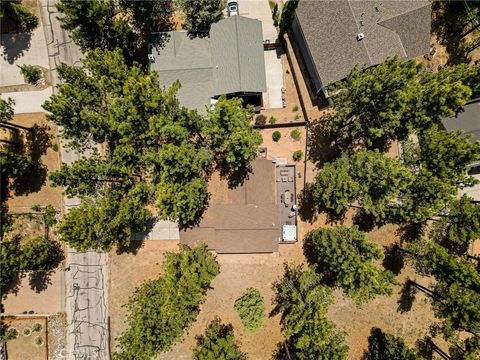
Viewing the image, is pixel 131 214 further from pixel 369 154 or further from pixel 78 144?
pixel 369 154

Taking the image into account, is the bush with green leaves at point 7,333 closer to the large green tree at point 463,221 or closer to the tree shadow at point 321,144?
the tree shadow at point 321,144

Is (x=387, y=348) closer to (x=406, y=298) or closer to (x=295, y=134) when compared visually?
(x=406, y=298)

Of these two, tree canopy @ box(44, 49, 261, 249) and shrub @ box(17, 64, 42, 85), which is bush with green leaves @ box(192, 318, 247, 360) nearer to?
tree canopy @ box(44, 49, 261, 249)

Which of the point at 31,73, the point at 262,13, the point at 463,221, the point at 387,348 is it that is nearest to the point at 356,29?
the point at 262,13

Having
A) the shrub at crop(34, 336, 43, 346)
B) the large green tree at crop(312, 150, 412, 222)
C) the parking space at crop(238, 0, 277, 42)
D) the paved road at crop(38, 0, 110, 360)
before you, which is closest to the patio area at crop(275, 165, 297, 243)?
the large green tree at crop(312, 150, 412, 222)

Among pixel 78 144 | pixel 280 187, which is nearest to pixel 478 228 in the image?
pixel 280 187

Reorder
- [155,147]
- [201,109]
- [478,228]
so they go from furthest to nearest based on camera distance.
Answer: [201,109] < [155,147] < [478,228]
